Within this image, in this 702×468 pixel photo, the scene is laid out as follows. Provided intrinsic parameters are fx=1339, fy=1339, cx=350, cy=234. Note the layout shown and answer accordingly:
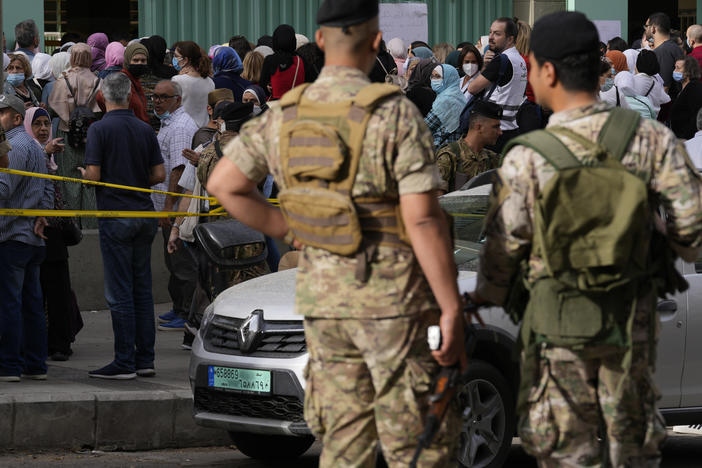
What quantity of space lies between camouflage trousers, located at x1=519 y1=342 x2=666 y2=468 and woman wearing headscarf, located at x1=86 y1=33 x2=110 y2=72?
10.9 meters

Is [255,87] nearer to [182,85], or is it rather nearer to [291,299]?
[182,85]

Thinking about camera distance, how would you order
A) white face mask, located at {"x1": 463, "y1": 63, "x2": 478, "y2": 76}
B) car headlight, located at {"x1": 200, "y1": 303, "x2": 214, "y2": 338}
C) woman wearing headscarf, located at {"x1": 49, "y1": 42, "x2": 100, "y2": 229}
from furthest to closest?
white face mask, located at {"x1": 463, "y1": 63, "x2": 478, "y2": 76}, woman wearing headscarf, located at {"x1": 49, "y1": 42, "x2": 100, "y2": 229}, car headlight, located at {"x1": 200, "y1": 303, "x2": 214, "y2": 338}

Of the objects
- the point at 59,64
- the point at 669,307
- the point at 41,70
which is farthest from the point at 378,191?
the point at 41,70

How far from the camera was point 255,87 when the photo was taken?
12117 millimetres

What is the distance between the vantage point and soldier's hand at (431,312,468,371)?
4.13 meters

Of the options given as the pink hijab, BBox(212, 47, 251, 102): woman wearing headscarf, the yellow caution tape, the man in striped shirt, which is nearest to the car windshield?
the yellow caution tape

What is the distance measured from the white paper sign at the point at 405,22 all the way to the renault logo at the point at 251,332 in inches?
419

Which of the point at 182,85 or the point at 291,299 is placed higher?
the point at 182,85

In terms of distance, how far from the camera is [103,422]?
7930mm

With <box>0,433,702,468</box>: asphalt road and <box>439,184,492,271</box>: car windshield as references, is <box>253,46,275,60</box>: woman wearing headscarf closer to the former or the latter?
<box>439,184,492,271</box>: car windshield

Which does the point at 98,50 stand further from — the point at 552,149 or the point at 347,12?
the point at 552,149

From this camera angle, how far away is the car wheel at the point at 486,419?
6734 mm

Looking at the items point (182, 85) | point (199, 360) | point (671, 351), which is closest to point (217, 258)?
point (199, 360)

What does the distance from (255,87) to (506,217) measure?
808 centimetres
